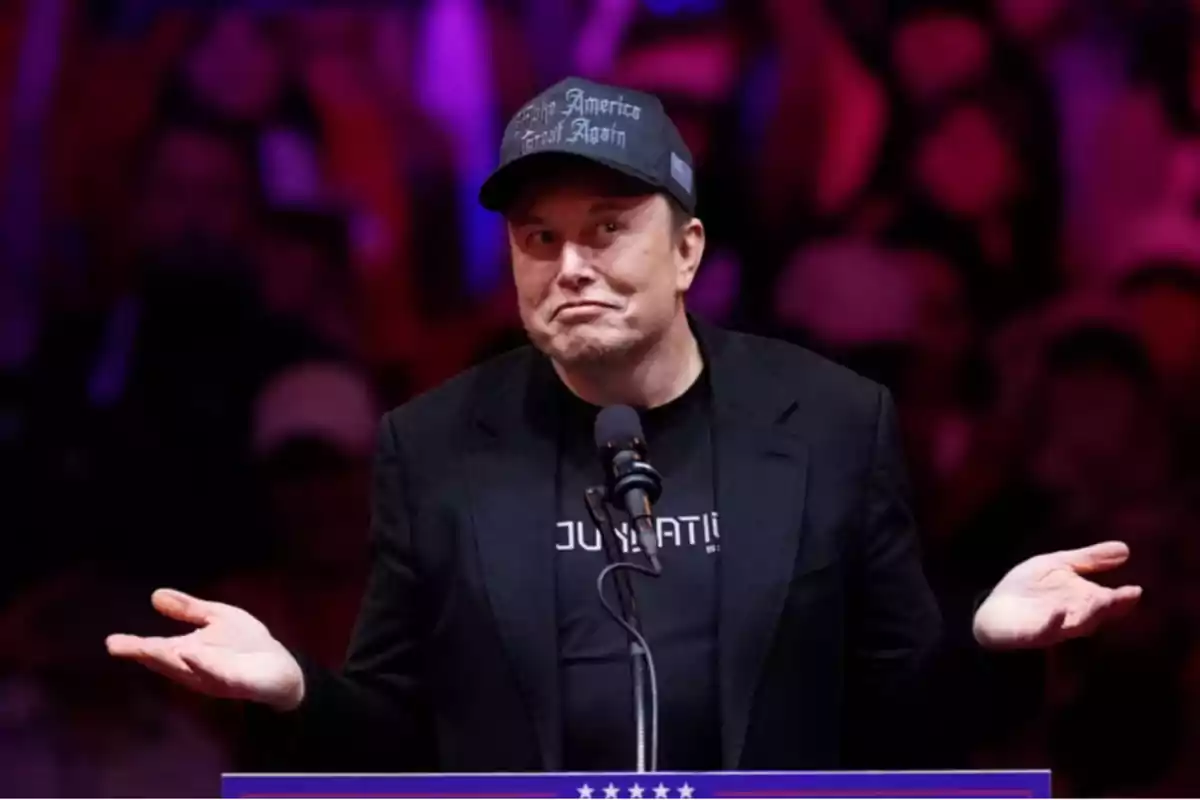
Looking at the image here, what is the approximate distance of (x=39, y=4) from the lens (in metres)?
3.06

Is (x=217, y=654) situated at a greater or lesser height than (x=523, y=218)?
lesser

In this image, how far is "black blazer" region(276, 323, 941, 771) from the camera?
6.16ft

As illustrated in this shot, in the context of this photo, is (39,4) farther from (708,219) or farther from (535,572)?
(535,572)

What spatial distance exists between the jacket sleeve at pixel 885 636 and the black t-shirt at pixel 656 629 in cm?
22

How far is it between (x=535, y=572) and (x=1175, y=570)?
5.39ft

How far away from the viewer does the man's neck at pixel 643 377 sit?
199 cm

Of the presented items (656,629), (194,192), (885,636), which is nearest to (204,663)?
(656,629)

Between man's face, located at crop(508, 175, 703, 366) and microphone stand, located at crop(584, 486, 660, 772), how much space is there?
40 centimetres

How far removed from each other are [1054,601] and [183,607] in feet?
3.09

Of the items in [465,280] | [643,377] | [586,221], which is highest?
[465,280]

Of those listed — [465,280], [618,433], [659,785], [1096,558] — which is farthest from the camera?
[465,280]

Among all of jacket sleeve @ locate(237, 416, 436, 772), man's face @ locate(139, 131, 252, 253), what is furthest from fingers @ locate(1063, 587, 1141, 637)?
man's face @ locate(139, 131, 252, 253)

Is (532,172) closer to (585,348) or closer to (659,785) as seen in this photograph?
(585,348)

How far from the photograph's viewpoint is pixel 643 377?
2.01m
